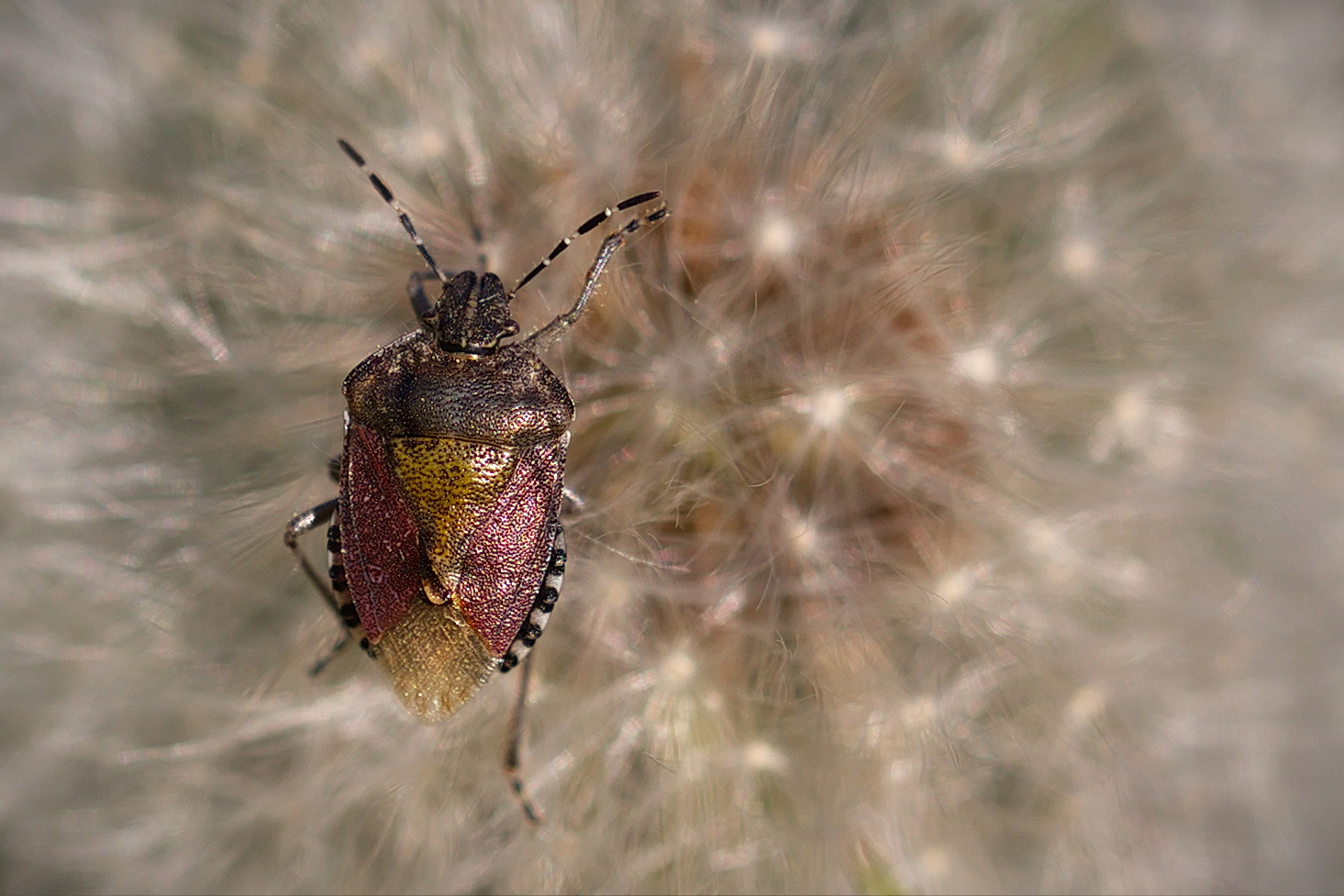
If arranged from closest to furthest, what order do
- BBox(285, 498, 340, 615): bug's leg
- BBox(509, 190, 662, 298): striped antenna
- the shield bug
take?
the shield bug < BBox(509, 190, 662, 298): striped antenna < BBox(285, 498, 340, 615): bug's leg

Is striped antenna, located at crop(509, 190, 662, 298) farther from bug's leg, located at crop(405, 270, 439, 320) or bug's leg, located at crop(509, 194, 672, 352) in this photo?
bug's leg, located at crop(405, 270, 439, 320)

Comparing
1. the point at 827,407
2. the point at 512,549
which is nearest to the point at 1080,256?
the point at 827,407

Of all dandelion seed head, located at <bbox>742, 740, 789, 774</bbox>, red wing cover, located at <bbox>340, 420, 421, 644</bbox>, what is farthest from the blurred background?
red wing cover, located at <bbox>340, 420, 421, 644</bbox>

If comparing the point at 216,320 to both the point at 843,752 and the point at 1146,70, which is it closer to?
the point at 843,752

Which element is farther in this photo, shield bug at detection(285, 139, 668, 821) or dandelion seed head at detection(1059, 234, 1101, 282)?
dandelion seed head at detection(1059, 234, 1101, 282)

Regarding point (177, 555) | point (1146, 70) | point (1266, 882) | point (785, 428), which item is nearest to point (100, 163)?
point (177, 555)

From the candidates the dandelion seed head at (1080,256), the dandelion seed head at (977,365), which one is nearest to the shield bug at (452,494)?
the dandelion seed head at (977,365)
